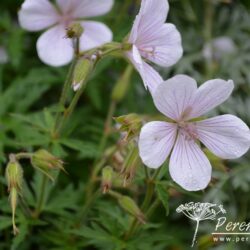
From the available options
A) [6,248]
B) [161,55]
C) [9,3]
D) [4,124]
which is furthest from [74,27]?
[9,3]

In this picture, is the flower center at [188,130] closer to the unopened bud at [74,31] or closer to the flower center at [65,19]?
the unopened bud at [74,31]

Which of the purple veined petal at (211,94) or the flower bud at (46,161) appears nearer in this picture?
the purple veined petal at (211,94)

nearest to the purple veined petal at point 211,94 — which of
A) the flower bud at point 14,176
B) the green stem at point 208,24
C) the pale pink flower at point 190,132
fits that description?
the pale pink flower at point 190,132

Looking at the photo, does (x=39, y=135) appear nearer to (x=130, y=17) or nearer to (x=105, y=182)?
(x=105, y=182)

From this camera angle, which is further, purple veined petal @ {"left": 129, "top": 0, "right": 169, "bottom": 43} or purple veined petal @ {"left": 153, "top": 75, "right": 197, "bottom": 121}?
purple veined petal @ {"left": 129, "top": 0, "right": 169, "bottom": 43}

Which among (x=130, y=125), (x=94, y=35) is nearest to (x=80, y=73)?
(x=130, y=125)

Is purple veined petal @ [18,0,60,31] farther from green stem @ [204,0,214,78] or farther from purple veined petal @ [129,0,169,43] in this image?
green stem @ [204,0,214,78]

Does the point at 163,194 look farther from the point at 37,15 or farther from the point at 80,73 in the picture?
the point at 37,15

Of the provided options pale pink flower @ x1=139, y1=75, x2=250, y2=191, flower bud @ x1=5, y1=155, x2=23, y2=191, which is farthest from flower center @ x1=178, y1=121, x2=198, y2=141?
flower bud @ x1=5, y1=155, x2=23, y2=191
